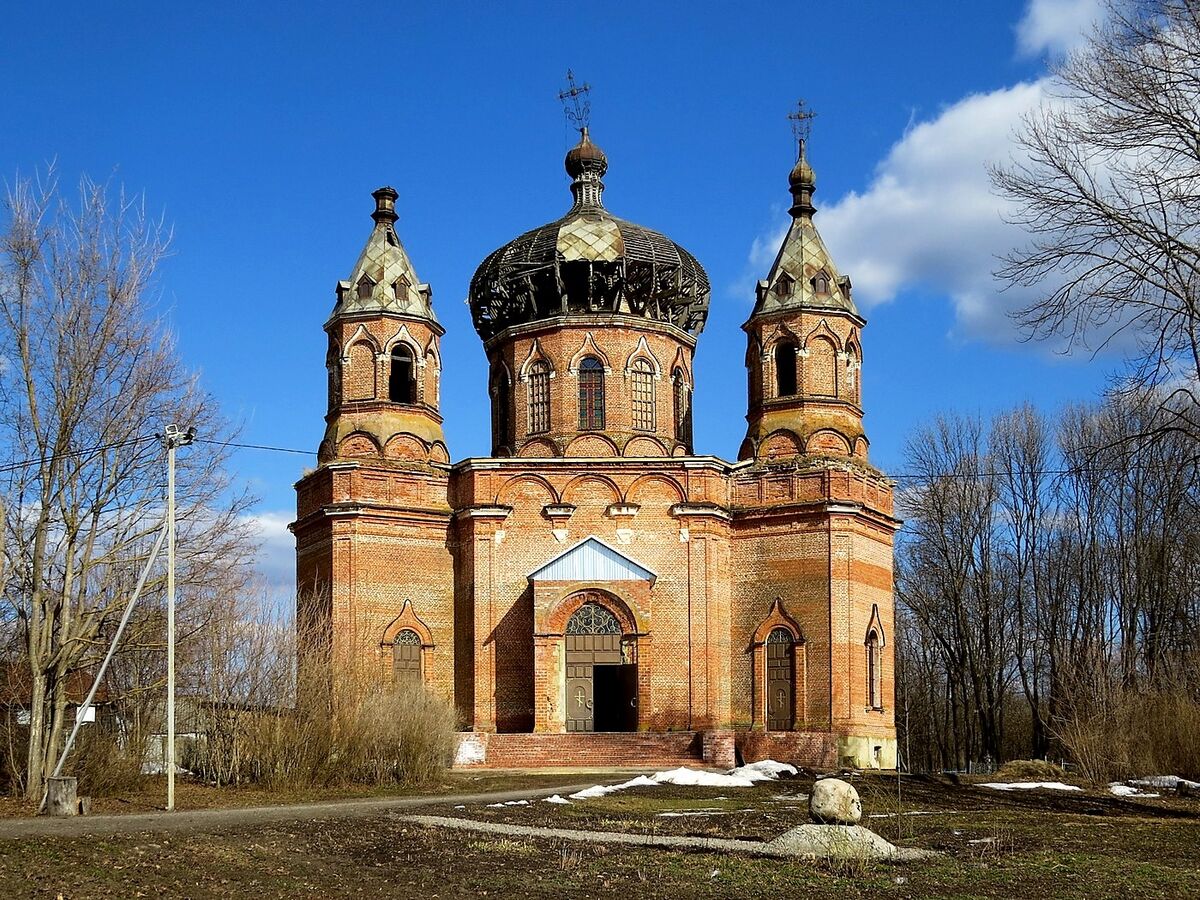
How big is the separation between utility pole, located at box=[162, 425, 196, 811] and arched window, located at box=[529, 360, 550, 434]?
45.1ft

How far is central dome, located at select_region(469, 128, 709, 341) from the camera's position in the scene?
111 feet

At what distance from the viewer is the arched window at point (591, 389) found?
3338 centimetres

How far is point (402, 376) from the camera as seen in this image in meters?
33.0

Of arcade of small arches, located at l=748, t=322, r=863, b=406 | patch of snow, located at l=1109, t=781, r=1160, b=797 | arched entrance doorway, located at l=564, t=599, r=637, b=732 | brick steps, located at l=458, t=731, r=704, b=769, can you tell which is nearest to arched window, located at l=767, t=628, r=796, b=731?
brick steps, located at l=458, t=731, r=704, b=769

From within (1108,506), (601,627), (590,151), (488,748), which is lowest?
(488,748)

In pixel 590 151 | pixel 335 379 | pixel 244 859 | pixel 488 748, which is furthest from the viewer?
pixel 590 151

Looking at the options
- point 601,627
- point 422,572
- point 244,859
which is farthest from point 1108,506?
point 244,859

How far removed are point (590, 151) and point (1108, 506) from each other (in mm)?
18495

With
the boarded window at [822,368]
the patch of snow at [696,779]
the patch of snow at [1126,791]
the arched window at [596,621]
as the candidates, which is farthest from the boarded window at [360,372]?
the patch of snow at [1126,791]

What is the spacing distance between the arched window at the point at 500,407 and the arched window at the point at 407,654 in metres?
5.56

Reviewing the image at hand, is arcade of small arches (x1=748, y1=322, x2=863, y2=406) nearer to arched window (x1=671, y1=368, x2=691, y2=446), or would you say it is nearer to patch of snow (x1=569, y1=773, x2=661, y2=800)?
arched window (x1=671, y1=368, x2=691, y2=446)

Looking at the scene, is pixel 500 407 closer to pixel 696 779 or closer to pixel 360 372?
pixel 360 372

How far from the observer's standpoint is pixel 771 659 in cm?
3117

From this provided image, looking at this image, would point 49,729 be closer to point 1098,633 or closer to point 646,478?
point 646,478
